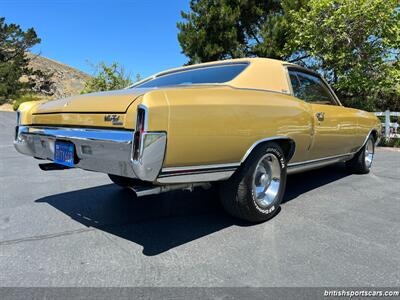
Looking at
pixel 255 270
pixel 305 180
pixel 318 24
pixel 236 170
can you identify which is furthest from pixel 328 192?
pixel 318 24

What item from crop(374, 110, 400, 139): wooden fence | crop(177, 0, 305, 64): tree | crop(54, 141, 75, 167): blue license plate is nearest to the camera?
crop(54, 141, 75, 167): blue license plate

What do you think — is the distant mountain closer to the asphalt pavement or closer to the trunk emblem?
Result: the asphalt pavement

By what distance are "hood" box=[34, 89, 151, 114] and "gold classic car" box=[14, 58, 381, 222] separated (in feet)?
0.03

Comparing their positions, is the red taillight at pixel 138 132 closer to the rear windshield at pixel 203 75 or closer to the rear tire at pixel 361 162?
the rear windshield at pixel 203 75

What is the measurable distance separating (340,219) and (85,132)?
2.48m

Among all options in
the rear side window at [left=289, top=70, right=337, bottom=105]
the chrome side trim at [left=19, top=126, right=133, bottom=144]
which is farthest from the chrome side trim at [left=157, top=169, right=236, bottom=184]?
the rear side window at [left=289, top=70, right=337, bottom=105]

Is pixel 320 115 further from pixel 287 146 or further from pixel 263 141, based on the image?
pixel 263 141

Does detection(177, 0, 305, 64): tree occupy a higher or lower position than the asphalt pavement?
higher

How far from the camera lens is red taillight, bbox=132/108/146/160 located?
227 centimetres

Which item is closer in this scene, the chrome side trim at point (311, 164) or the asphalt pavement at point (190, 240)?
the asphalt pavement at point (190, 240)

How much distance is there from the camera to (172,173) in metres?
2.45

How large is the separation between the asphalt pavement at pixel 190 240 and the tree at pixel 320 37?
838 centimetres

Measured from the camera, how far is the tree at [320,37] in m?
11.3

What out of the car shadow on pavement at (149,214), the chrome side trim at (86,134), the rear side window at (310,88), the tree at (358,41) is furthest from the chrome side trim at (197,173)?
the tree at (358,41)
